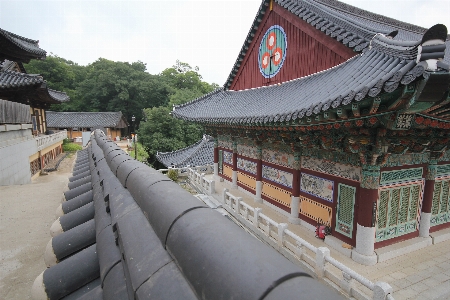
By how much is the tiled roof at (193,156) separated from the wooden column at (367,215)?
15.2 metres

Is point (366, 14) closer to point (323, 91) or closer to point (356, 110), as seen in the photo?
point (323, 91)

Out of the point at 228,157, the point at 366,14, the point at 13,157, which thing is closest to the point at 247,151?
the point at 228,157

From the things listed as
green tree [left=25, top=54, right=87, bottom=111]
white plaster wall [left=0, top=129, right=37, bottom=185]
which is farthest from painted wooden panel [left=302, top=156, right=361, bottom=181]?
green tree [left=25, top=54, right=87, bottom=111]

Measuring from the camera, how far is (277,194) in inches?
392

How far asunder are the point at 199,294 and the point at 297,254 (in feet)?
21.5

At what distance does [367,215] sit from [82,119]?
49555 millimetres

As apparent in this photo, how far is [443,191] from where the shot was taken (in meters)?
8.02

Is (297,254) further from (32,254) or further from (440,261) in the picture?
(32,254)

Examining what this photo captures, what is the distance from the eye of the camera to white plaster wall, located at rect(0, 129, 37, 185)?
7.85 meters

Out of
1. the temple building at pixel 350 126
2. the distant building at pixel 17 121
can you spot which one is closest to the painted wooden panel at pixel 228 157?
the temple building at pixel 350 126

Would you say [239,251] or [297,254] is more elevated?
[239,251]

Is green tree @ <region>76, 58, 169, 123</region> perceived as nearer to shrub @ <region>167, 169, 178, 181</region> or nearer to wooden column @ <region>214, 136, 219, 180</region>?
shrub @ <region>167, 169, 178, 181</region>

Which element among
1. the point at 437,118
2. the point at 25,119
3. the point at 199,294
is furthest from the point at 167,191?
the point at 25,119

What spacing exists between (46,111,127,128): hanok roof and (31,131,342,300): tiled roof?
48267mm
